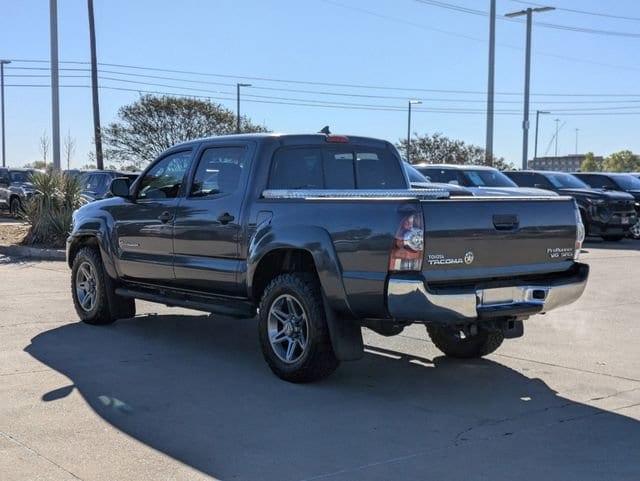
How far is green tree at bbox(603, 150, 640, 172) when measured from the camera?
11412 cm

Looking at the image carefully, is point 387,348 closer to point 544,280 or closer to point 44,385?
point 544,280

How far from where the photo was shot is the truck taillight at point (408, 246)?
5160 millimetres

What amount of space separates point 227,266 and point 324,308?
1243 millimetres

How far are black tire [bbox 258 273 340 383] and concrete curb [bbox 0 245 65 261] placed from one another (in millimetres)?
10073

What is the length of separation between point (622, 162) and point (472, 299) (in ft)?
403

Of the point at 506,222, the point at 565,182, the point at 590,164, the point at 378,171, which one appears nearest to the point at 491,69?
the point at 565,182

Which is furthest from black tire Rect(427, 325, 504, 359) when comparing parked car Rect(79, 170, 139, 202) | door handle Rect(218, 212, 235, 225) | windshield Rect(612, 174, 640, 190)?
windshield Rect(612, 174, 640, 190)

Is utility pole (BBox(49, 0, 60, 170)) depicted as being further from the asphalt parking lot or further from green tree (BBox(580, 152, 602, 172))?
green tree (BBox(580, 152, 602, 172))

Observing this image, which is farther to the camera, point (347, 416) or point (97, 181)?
point (97, 181)

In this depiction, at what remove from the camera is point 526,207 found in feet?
18.9

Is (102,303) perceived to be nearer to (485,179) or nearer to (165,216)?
(165,216)

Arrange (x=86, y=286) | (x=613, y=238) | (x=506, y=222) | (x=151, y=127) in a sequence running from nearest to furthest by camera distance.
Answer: (x=506, y=222)
(x=86, y=286)
(x=613, y=238)
(x=151, y=127)

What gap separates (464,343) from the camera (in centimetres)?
698

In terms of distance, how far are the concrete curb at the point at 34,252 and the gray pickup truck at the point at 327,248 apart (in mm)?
7599
